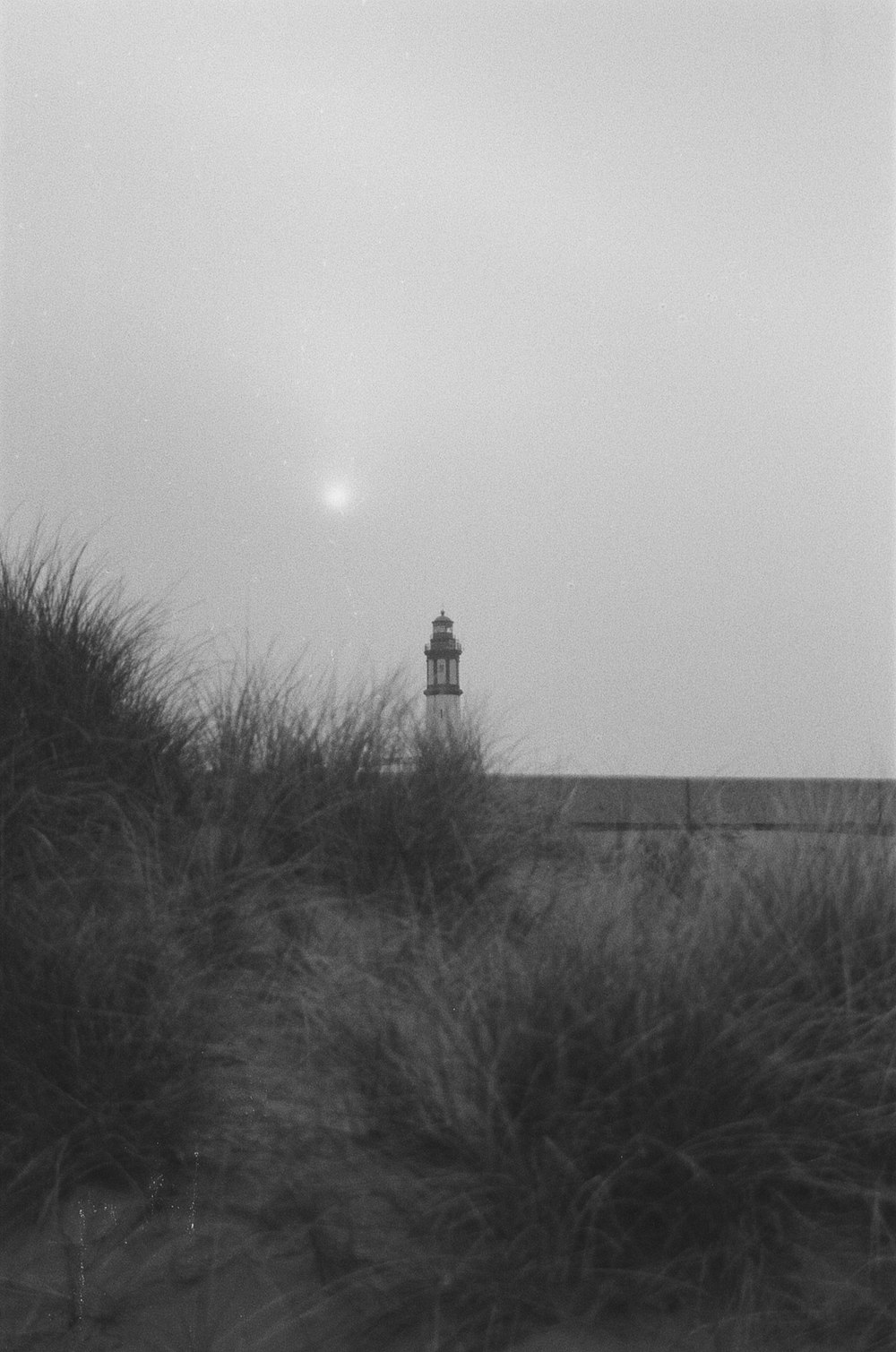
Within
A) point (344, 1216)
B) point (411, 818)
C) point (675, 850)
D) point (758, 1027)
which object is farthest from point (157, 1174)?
point (675, 850)

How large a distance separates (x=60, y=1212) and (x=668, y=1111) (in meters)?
1.03

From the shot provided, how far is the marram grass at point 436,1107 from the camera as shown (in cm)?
208

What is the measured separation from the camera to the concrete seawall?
4.01 meters

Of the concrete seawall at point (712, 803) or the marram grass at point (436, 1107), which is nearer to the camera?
the marram grass at point (436, 1107)

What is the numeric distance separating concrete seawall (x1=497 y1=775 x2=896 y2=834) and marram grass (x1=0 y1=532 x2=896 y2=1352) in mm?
585

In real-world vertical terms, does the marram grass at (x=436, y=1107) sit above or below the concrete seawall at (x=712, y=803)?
below

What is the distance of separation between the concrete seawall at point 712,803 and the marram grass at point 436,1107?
59cm

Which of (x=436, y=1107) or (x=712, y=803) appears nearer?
(x=436, y=1107)

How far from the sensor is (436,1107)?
2.31m

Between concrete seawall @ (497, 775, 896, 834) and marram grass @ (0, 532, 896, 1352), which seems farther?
concrete seawall @ (497, 775, 896, 834)

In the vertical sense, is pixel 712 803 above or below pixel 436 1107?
above

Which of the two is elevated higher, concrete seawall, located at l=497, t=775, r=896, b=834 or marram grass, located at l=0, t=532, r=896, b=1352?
concrete seawall, located at l=497, t=775, r=896, b=834

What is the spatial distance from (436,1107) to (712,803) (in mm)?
3214

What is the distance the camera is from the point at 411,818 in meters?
3.98
